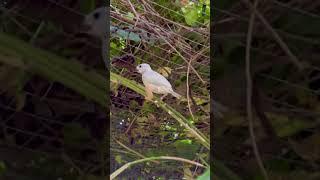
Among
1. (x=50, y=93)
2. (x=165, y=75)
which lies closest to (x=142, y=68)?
(x=165, y=75)

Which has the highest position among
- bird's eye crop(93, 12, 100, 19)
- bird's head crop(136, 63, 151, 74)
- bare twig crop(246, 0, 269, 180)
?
bird's eye crop(93, 12, 100, 19)

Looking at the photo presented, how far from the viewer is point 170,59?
47 centimetres

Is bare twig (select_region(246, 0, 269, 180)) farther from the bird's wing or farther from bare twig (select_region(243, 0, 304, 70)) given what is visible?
the bird's wing

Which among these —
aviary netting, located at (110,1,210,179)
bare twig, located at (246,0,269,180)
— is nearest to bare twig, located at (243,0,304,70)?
bare twig, located at (246,0,269,180)

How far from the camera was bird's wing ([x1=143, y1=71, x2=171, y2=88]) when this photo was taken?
16.0 inches

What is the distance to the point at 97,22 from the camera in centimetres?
34

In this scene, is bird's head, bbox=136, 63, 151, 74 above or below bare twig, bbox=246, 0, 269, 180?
above

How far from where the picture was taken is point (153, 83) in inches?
16.2

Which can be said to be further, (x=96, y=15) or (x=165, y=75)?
(x=165, y=75)

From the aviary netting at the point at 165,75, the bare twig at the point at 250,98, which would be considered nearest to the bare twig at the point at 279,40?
the bare twig at the point at 250,98

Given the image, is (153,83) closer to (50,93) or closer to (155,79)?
(155,79)

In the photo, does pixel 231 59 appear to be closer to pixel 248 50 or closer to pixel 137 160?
pixel 248 50

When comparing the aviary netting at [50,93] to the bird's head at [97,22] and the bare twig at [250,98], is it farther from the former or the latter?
the bare twig at [250,98]

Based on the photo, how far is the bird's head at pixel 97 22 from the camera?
13.0 inches
